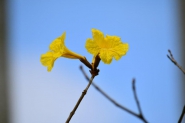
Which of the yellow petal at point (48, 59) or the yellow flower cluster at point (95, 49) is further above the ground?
the yellow flower cluster at point (95, 49)

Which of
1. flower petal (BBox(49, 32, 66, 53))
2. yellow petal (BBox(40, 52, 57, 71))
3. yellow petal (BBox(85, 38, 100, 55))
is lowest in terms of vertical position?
yellow petal (BBox(40, 52, 57, 71))

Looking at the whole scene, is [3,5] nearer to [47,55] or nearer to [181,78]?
[181,78]

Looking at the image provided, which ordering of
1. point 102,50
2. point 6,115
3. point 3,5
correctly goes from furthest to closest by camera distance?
point 3,5, point 6,115, point 102,50

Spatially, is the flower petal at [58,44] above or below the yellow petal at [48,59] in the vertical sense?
above

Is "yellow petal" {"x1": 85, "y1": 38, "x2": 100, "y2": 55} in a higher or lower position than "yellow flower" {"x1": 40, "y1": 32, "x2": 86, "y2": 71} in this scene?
higher

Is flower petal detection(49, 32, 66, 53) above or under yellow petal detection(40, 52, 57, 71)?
above

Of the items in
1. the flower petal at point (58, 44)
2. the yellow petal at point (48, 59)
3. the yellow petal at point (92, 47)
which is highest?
the yellow petal at point (92, 47)

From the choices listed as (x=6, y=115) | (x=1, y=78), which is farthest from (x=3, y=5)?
(x=6, y=115)
